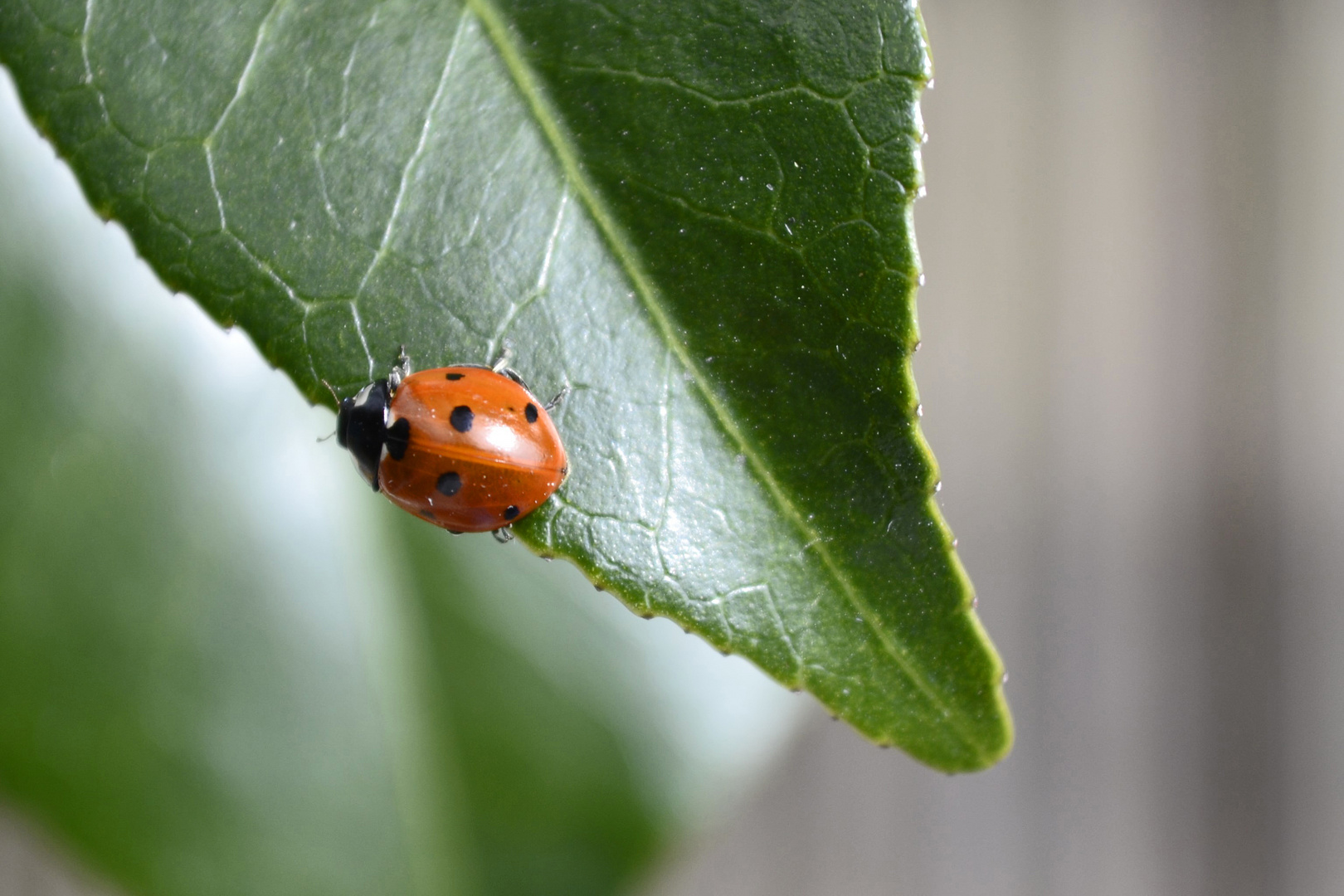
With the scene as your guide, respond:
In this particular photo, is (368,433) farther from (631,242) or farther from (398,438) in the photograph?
(631,242)

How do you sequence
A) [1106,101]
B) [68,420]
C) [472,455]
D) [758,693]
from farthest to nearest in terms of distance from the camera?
1. [1106,101]
2. [758,693]
3. [68,420]
4. [472,455]

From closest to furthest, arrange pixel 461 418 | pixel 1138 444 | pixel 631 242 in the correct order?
pixel 631 242, pixel 461 418, pixel 1138 444

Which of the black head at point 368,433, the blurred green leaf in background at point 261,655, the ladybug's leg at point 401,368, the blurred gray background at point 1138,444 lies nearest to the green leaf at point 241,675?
the blurred green leaf in background at point 261,655

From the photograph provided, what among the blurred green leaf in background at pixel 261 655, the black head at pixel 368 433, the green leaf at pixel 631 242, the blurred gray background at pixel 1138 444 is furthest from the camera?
the blurred gray background at pixel 1138 444

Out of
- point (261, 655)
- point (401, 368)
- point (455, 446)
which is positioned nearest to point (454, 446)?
point (455, 446)

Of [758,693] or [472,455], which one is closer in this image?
[472,455]

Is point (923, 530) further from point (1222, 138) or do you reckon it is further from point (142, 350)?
point (1222, 138)

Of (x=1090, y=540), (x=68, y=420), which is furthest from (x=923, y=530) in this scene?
(x=1090, y=540)

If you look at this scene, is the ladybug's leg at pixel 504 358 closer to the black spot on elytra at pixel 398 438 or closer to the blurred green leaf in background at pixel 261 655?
the black spot on elytra at pixel 398 438
